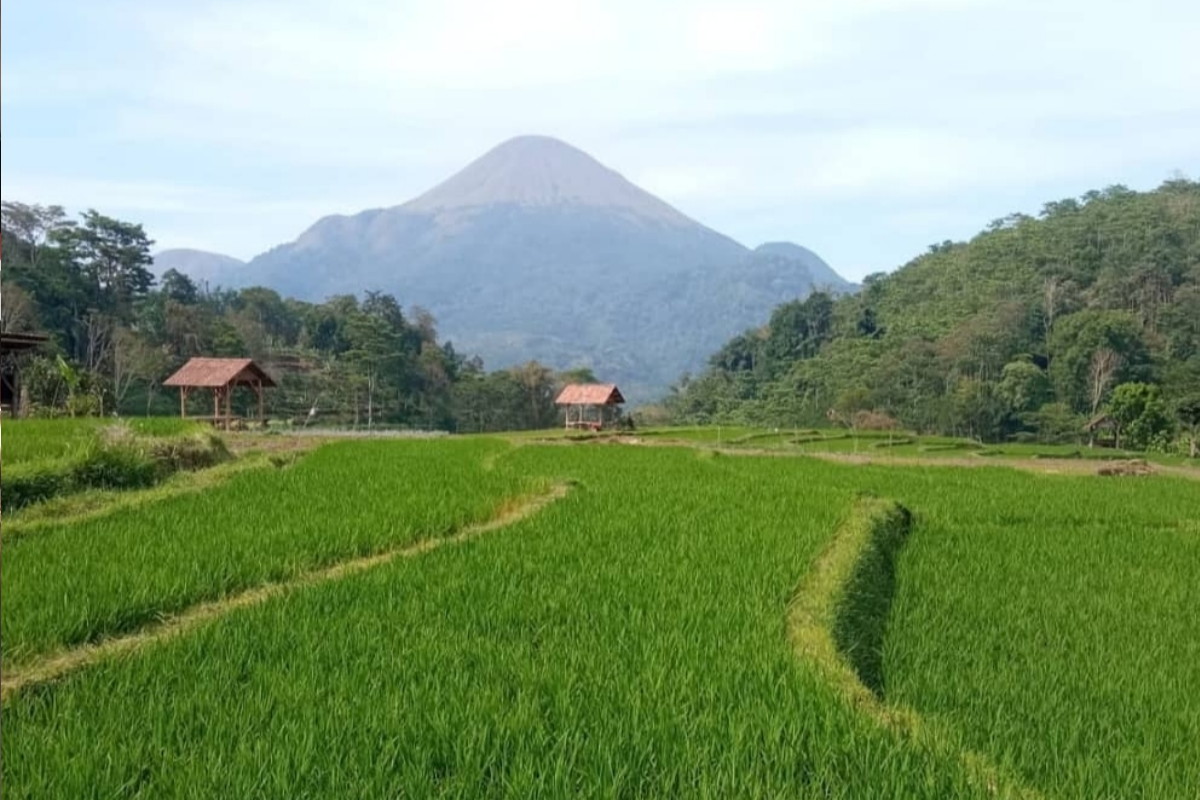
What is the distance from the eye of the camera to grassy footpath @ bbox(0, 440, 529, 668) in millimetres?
3959

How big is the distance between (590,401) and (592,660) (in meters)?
27.6

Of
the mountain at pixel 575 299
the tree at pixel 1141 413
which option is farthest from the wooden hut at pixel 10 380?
the mountain at pixel 575 299

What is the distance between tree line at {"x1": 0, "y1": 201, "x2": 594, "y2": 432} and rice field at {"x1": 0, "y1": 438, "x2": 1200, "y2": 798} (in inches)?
648

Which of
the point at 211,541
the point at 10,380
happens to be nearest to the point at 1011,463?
the point at 211,541

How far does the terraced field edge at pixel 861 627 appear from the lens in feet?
9.52

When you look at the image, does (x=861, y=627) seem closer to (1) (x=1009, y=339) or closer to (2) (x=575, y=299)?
(1) (x=1009, y=339)

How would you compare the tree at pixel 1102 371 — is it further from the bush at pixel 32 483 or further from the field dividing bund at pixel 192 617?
the bush at pixel 32 483

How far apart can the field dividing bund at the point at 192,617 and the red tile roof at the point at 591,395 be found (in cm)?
2413

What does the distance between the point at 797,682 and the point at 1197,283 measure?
145 feet

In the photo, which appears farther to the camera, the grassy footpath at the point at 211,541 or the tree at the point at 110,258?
the tree at the point at 110,258

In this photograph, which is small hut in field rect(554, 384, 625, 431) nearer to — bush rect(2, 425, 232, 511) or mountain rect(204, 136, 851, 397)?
bush rect(2, 425, 232, 511)

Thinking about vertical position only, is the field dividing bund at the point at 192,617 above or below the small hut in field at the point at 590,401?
below

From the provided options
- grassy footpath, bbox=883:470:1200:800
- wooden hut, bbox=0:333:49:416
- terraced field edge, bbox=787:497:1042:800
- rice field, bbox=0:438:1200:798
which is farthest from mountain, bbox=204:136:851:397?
rice field, bbox=0:438:1200:798

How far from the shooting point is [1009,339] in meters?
38.0
